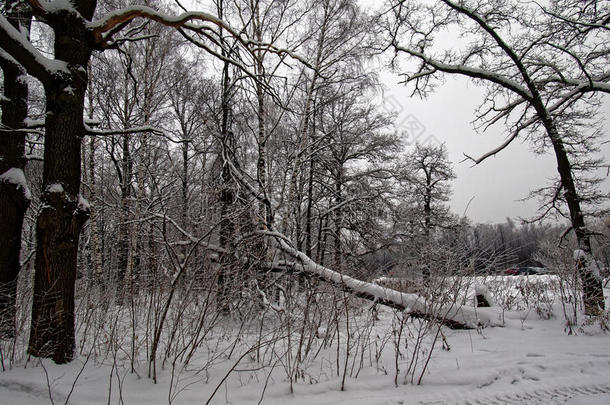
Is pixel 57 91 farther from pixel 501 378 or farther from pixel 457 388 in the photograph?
pixel 501 378

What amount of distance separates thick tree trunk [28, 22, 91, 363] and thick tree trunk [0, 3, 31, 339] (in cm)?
133

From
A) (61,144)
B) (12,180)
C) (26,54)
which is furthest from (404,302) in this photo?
(12,180)

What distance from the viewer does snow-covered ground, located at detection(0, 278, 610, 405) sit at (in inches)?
120

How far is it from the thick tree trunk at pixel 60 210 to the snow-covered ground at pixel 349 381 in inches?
16.1

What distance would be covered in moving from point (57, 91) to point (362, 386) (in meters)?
5.06

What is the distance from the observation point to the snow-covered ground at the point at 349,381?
120 inches

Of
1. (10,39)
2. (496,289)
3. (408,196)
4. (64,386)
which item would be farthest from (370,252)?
(10,39)

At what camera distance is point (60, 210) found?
11.5ft

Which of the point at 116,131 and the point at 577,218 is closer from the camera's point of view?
the point at 116,131

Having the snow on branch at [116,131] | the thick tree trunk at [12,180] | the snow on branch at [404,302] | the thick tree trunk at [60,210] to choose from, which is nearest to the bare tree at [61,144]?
the thick tree trunk at [60,210]

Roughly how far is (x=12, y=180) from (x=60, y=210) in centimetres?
213

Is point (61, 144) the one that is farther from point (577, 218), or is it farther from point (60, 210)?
point (577, 218)

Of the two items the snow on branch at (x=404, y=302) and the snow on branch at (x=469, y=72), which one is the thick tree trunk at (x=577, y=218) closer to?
the snow on branch at (x=469, y=72)

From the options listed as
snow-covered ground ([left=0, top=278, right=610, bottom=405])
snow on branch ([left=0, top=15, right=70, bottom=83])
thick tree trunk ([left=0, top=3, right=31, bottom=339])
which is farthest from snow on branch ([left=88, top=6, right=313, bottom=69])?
snow-covered ground ([left=0, top=278, right=610, bottom=405])
